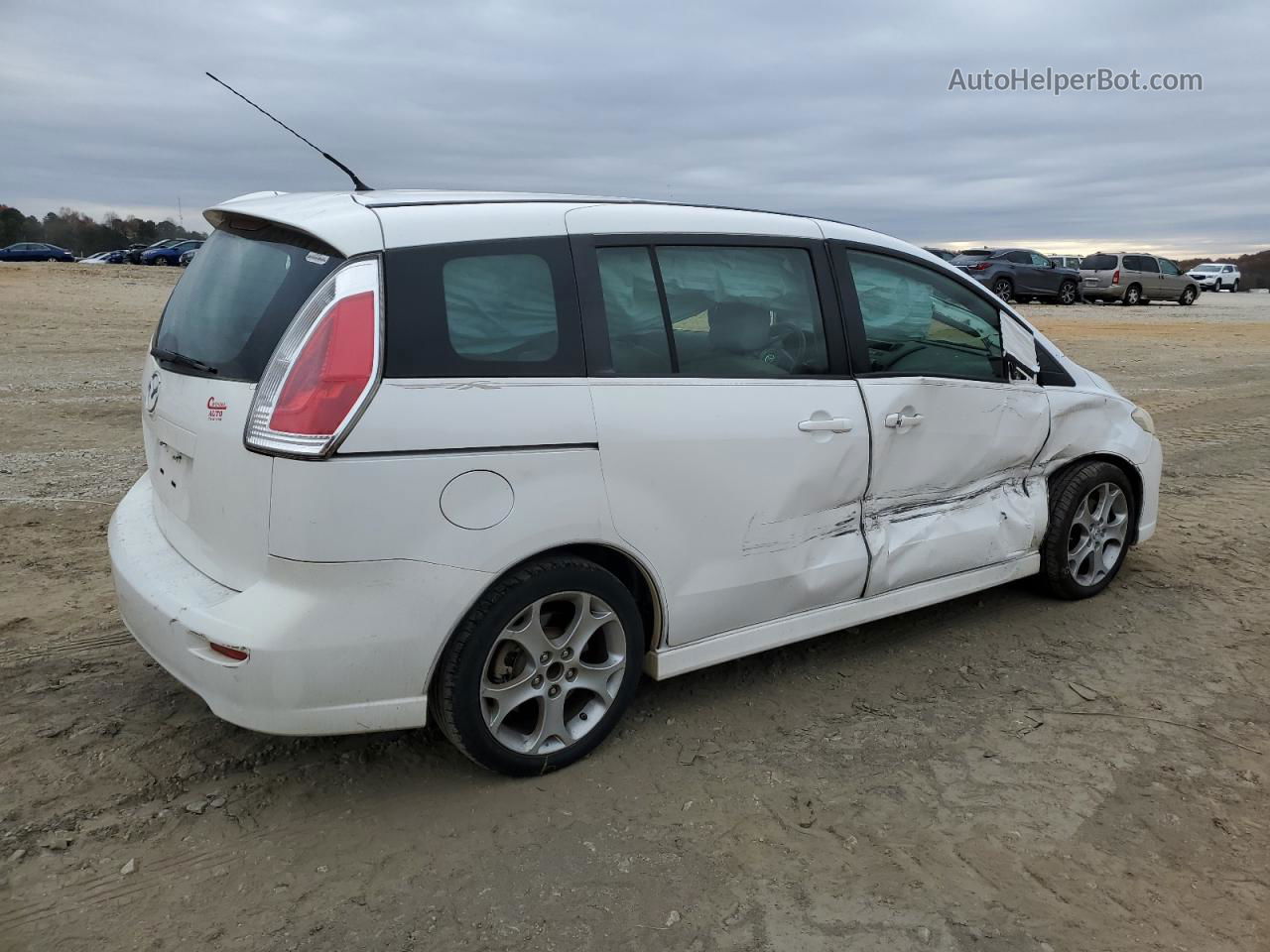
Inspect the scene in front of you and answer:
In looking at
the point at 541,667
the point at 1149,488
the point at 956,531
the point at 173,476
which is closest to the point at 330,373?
the point at 173,476

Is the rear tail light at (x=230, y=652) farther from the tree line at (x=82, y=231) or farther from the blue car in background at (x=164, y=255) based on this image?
the tree line at (x=82, y=231)

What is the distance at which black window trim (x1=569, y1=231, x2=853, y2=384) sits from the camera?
10.8ft

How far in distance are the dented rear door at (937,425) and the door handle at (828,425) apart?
135 millimetres

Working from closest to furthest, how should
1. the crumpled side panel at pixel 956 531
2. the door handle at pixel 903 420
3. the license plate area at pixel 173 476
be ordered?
the license plate area at pixel 173 476, the door handle at pixel 903 420, the crumpled side panel at pixel 956 531

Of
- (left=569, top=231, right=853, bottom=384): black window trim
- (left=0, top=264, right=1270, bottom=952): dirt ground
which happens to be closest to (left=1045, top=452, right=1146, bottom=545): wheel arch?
(left=0, top=264, right=1270, bottom=952): dirt ground

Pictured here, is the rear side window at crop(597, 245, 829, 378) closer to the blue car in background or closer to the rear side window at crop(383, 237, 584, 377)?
the rear side window at crop(383, 237, 584, 377)

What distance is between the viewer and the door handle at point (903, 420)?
394cm

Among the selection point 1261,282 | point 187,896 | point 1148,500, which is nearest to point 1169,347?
point 1148,500

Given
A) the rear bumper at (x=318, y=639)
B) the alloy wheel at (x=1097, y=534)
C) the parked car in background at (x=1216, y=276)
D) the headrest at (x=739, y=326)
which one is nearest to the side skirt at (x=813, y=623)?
the alloy wheel at (x=1097, y=534)

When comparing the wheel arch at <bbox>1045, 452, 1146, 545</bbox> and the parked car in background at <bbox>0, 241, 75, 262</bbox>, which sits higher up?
the parked car in background at <bbox>0, 241, 75, 262</bbox>

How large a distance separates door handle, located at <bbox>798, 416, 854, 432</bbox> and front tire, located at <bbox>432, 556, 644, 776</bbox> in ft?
3.02

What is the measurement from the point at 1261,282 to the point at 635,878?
6903 centimetres

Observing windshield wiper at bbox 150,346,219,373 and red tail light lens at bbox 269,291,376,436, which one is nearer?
red tail light lens at bbox 269,291,376,436

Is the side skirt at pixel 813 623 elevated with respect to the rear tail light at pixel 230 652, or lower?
lower
